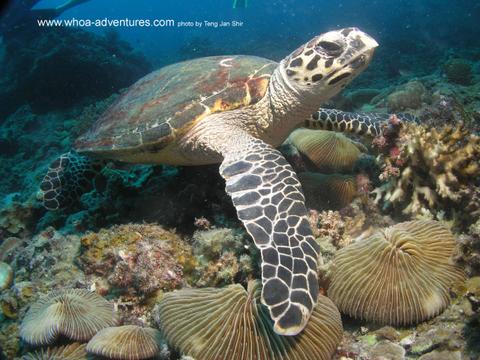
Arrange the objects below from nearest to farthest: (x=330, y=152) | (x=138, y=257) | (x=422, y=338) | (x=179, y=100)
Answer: (x=422, y=338) → (x=138, y=257) → (x=179, y=100) → (x=330, y=152)

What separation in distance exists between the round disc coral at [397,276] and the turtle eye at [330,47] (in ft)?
5.86

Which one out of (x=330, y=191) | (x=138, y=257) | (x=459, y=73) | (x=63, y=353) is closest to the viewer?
(x=63, y=353)

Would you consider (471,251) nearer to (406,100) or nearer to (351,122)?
(351,122)

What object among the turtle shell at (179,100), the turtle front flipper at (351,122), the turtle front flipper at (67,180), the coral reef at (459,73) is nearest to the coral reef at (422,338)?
the turtle front flipper at (351,122)

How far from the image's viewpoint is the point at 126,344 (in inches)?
86.5

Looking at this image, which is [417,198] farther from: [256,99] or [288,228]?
[256,99]

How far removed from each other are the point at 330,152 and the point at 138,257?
248cm

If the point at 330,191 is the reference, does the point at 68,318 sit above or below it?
below

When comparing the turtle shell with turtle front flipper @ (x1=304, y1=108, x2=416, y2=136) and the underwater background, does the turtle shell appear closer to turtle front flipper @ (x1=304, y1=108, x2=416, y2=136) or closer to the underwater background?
the underwater background

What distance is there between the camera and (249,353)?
199 cm

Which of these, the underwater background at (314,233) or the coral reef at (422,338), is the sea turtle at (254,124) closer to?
the underwater background at (314,233)

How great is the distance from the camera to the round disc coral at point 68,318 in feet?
8.19

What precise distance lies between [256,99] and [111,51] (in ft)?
51.1

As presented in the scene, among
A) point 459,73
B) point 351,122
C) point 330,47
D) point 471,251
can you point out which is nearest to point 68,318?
point 471,251
